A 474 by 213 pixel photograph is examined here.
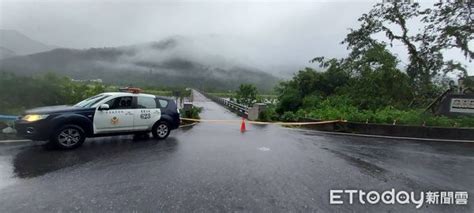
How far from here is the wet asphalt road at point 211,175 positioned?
4699 millimetres

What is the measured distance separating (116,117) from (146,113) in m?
1.00

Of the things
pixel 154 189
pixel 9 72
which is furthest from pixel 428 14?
pixel 9 72

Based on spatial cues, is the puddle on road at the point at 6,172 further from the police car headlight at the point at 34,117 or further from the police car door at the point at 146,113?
the police car door at the point at 146,113

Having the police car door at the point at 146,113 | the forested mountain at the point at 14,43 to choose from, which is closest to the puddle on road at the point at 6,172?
the police car door at the point at 146,113

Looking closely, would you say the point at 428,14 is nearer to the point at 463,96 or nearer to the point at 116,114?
the point at 463,96

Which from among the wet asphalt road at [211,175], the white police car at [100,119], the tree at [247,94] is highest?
the tree at [247,94]

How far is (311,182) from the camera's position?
19.6 feet

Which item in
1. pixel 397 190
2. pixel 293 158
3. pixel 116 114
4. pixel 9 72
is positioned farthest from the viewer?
pixel 9 72

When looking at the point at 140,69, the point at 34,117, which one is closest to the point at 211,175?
the point at 34,117

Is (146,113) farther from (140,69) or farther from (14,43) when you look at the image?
(140,69)

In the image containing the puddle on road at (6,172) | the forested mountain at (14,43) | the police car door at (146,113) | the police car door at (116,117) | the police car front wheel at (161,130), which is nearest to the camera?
the puddle on road at (6,172)

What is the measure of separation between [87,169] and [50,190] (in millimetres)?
1326

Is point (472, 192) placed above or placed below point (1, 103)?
below

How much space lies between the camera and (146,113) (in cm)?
1007
